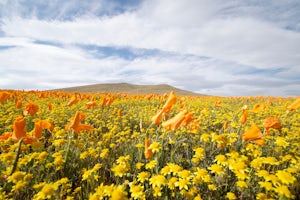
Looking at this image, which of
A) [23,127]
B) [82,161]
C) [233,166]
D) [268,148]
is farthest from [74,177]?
[268,148]

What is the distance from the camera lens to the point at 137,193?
1.94 m

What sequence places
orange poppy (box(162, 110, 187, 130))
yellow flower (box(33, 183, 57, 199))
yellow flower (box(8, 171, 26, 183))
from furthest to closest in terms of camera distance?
orange poppy (box(162, 110, 187, 130)) → yellow flower (box(8, 171, 26, 183)) → yellow flower (box(33, 183, 57, 199))

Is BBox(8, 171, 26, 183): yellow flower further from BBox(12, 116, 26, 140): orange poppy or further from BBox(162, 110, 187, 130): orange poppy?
BBox(162, 110, 187, 130): orange poppy

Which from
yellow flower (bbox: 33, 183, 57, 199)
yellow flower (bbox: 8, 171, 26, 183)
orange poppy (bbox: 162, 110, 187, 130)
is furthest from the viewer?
orange poppy (bbox: 162, 110, 187, 130)

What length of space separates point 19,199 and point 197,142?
328cm

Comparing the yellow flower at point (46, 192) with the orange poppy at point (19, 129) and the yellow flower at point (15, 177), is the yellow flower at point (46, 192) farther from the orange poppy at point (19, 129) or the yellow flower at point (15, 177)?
the orange poppy at point (19, 129)

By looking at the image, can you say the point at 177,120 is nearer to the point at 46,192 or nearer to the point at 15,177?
the point at 46,192

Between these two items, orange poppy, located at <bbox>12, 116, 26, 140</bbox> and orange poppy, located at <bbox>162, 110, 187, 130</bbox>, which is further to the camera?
orange poppy, located at <bbox>162, 110, 187, 130</bbox>

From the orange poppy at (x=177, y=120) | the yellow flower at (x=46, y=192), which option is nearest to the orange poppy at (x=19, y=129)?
the yellow flower at (x=46, y=192)

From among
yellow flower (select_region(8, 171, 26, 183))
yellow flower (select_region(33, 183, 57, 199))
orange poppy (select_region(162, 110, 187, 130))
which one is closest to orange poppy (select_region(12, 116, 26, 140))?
yellow flower (select_region(8, 171, 26, 183))

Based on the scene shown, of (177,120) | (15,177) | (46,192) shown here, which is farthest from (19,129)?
(177,120)

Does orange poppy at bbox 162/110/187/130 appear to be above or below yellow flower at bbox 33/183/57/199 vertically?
above

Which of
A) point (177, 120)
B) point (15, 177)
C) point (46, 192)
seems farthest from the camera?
point (177, 120)

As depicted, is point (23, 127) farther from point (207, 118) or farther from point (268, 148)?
point (207, 118)
